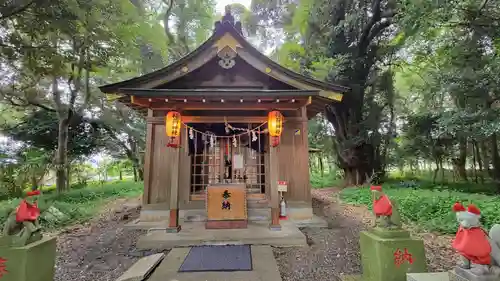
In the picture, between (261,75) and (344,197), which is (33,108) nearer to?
(261,75)

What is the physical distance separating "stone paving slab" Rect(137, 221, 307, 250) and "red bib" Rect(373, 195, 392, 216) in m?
2.61

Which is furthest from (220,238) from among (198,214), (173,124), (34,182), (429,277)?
(34,182)

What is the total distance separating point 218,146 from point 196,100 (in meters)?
2.28

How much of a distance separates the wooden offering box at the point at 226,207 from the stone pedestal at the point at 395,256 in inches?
146

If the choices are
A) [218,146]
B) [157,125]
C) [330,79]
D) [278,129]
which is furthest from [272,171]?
[330,79]

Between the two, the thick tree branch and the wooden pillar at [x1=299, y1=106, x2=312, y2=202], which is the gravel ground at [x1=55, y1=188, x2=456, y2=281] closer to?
the wooden pillar at [x1=299, y1=106, x2=312, y2=202]

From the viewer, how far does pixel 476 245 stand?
221cm

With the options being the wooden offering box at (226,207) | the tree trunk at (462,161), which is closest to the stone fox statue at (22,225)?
the wooden offering box at (226,207)

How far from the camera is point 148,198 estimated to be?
23.4ft

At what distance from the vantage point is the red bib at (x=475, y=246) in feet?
7.20

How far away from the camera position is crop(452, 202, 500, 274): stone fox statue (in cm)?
219

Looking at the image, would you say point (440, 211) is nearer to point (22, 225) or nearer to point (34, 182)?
point (22, 225)

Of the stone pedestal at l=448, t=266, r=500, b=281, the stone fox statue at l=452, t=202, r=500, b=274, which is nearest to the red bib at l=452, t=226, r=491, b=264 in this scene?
the stone fox statue at l=452, t=202, r=500, b=274

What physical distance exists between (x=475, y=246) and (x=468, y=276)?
0.29 meters
